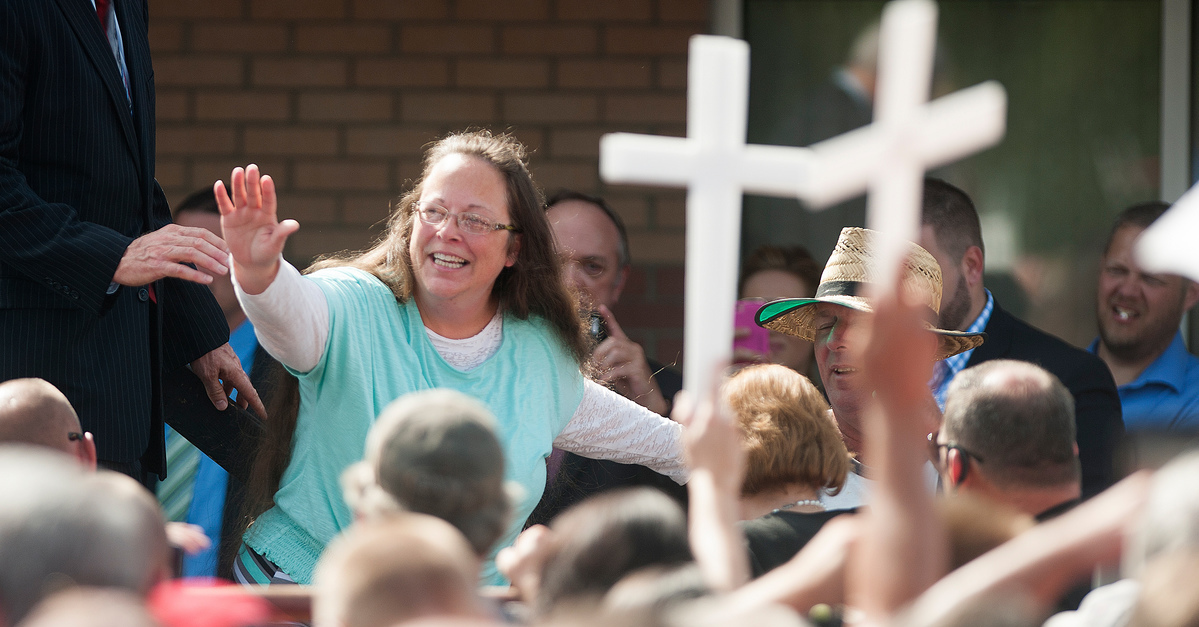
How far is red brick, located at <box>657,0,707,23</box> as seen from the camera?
459cm

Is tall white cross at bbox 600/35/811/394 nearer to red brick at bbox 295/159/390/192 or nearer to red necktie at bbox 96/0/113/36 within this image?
red necktie at bbox 96/0/113/36

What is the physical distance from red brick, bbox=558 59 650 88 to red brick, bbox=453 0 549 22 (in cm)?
22

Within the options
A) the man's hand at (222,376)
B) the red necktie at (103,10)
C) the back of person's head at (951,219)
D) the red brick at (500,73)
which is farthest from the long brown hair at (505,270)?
the red brick at (500,73)

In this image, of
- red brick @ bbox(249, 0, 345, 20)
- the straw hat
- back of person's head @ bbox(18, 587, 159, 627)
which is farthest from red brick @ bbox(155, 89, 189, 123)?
back of person's head @ bbox(18, 587, 159, 627)

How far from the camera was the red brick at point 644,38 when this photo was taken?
460cm

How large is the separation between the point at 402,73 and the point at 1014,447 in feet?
10.6

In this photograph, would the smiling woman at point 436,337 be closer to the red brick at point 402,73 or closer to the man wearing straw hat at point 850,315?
the man wearing straw hat at point 850,315

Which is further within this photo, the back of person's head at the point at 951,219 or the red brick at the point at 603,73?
the red brick at the point at 603,73

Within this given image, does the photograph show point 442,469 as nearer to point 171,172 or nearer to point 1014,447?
point 1014,447

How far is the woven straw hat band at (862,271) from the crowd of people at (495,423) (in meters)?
0.01

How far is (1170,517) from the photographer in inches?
53.4

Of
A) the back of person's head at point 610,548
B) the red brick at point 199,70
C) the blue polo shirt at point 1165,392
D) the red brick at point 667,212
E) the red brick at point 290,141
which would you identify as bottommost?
the blue polo shirt at point 1165,392

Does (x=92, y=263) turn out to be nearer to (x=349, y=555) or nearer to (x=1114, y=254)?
(x=349, y=555)

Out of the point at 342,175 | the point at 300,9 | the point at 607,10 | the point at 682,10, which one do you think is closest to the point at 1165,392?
the point at 682,10
